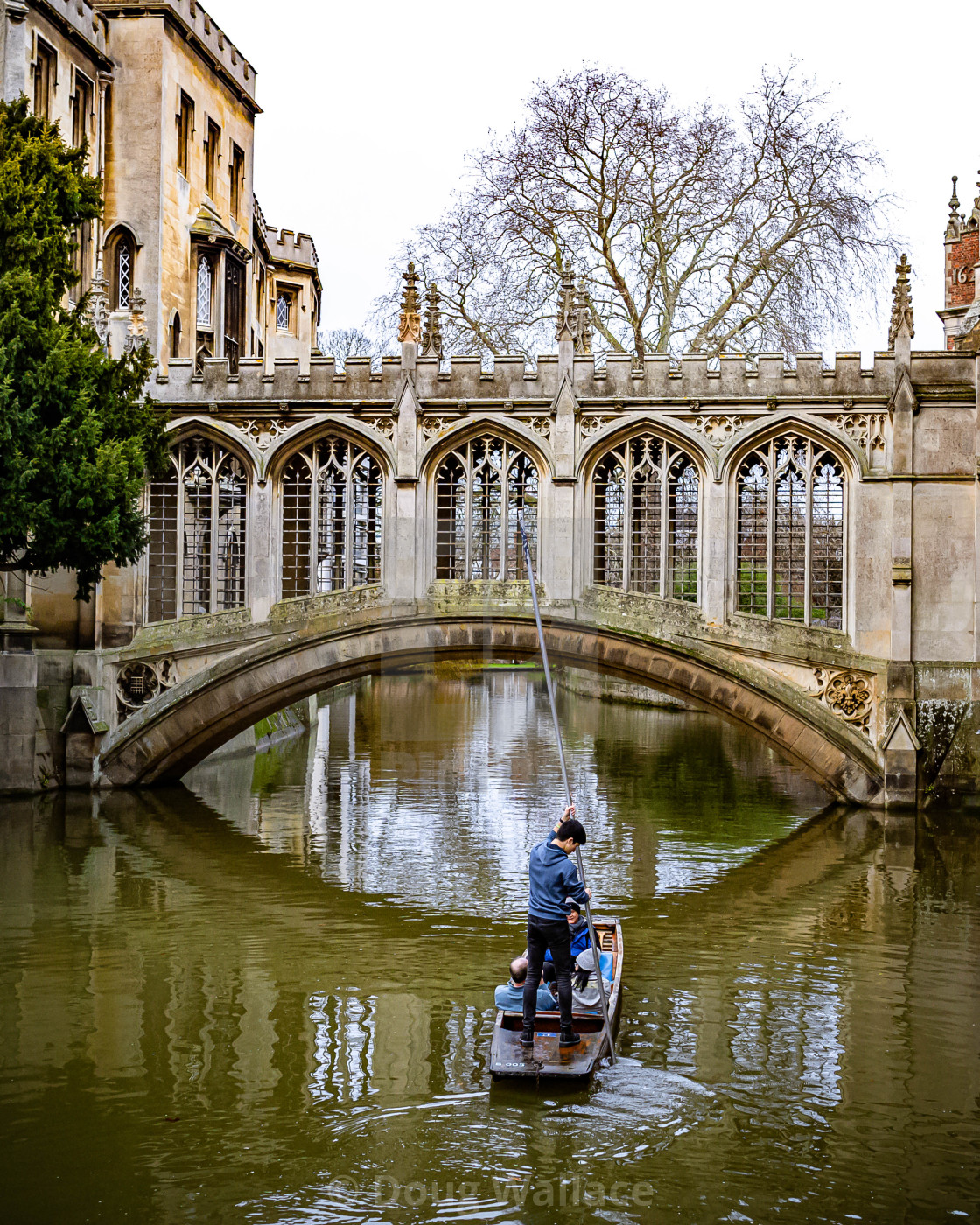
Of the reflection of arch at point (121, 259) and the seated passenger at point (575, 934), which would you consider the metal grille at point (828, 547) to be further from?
the reflection of arch at point (121, 259)

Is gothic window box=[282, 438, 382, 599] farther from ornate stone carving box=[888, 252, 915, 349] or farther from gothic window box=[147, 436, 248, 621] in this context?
ornate stone carving box=[888, 252, 915, 349]

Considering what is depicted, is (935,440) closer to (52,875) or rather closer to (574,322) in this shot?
(574,322)

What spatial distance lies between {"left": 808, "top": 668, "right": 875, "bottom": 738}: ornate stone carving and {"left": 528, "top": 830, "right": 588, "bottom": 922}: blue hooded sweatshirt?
394 inches

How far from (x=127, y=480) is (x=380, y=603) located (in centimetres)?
388

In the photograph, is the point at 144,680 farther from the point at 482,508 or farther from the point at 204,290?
the point at 204,290

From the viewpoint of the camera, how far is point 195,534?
19469 mm

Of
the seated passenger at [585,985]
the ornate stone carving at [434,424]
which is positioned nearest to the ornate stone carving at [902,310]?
the ornate stone carving at [434,424]

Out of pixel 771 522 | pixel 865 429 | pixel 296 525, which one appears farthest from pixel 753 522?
pixel 296 525

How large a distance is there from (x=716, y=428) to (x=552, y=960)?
437 inches

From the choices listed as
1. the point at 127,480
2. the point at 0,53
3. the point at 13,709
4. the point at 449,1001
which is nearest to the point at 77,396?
the point at 127,480

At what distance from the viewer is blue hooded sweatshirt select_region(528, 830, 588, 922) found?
27.0 ft

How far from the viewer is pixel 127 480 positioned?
16.1 m

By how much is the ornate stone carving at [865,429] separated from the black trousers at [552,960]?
11315 millimetres

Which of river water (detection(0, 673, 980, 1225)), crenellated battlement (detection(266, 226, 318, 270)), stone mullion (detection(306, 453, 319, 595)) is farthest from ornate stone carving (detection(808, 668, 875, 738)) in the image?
crenellated battlement (detection(266, 226, 318, 270))
